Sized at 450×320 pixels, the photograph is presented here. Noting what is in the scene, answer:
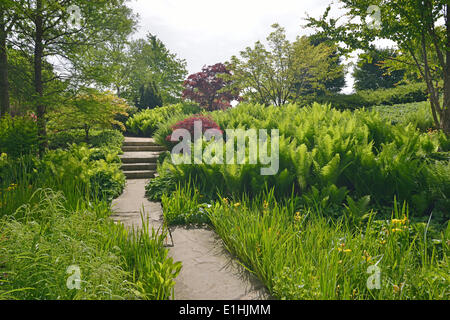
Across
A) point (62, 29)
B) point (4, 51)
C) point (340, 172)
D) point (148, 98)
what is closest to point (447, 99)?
point (340, 172)

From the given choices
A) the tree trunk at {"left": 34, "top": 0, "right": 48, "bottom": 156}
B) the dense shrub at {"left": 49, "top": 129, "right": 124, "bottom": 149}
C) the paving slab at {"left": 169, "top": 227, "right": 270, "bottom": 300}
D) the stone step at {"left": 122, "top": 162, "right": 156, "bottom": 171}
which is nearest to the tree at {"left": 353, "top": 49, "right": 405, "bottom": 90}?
the dense shrub at {"left": 49, "top": 129, "right": 124, "bottom": 149}

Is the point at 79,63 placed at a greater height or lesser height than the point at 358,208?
greater

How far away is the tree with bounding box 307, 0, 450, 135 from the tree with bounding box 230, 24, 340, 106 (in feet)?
20.6

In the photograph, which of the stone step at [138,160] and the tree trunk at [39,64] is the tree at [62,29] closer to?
the tree trunk at [39,64]

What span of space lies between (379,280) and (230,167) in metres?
2.47

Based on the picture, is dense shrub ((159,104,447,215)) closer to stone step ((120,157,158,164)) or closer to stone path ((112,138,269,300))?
stone path ((112,138,269,300))

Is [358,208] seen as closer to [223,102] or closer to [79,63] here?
[79,63]

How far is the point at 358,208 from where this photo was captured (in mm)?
3178

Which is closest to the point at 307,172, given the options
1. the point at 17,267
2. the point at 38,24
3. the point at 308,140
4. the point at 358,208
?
the point at 358,208

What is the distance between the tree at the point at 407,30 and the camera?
5793mm

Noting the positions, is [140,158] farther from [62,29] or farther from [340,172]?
[340,172]

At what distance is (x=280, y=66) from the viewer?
1379cm

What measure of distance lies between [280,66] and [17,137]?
457 inches

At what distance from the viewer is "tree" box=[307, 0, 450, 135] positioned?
228 inches
